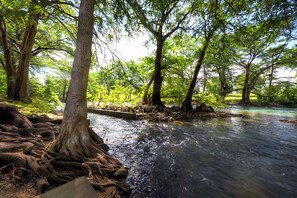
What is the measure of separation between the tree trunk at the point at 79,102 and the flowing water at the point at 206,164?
1259 mm

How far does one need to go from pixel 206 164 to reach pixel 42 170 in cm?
375

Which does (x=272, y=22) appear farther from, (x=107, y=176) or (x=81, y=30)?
(x=107, y=176)

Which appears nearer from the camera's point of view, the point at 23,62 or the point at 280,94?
the point at 23,62

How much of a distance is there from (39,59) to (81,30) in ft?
40.6

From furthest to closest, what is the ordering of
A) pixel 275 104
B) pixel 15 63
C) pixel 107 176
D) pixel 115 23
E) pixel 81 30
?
pixel 275 104, pixel 15 63, pixel 115 23, pixel 81 30, pixel 107 176

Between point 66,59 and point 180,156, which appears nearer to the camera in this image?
point 180,156

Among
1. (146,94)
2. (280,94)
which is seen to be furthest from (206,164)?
(280,94)

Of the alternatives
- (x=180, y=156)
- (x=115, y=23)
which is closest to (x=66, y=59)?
(x=115, y=23)

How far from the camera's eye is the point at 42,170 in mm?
2703

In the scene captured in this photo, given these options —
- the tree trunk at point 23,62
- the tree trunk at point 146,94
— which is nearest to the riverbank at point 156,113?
the tree trunk at point 146,94

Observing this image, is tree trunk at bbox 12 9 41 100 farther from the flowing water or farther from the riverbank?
the riverbank

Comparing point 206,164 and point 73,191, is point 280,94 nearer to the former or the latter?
point 206,164

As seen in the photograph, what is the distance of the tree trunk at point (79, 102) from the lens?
11.5 feet

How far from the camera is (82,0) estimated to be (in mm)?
3801
